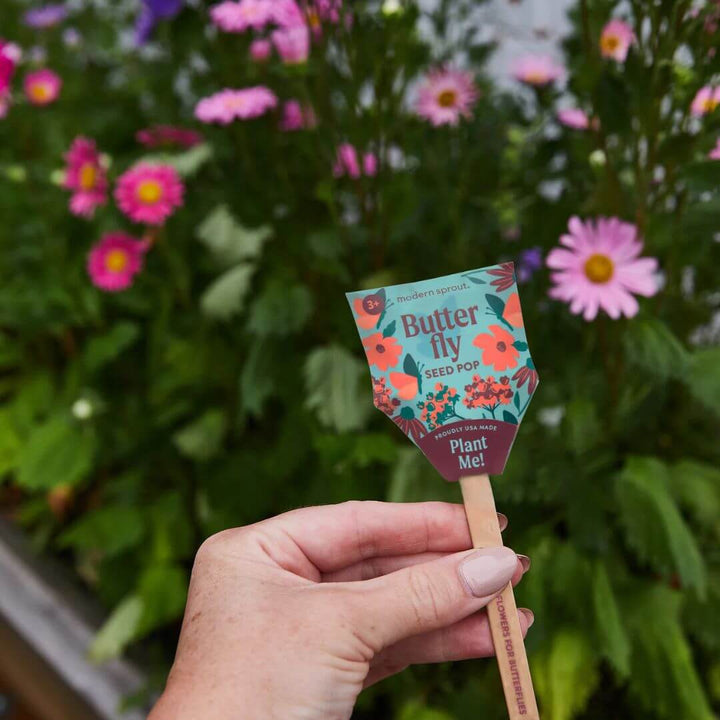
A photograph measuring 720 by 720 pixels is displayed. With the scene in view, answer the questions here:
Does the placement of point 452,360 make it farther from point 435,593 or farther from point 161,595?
point 161,595

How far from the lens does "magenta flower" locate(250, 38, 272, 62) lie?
89cm

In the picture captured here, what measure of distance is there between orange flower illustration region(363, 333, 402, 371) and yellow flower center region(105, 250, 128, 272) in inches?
28.4

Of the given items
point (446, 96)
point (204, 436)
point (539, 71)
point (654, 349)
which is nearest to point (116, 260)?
point (204, 436)

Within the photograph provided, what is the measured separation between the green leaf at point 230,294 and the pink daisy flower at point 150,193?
113 millimetres

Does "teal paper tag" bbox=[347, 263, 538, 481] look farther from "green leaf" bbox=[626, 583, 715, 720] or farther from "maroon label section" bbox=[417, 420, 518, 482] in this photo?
"green leaf" bbox=[626, 583, 715, 720]

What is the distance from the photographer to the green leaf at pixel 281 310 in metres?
0.83

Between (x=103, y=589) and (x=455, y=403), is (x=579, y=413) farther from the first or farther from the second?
(x=103, y=589)

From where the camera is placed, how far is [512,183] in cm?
85

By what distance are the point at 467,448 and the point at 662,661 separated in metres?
0.49

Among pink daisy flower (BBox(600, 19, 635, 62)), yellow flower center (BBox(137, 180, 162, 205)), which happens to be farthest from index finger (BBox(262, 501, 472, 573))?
yellow flower center (BBox(137, 180, 162, 205))

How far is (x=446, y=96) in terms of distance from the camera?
0.81 metres

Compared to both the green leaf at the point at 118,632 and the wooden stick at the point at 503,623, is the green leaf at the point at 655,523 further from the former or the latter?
the green leaf at the point at 118,632

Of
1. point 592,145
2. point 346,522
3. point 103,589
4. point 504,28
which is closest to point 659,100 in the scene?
point 592,145

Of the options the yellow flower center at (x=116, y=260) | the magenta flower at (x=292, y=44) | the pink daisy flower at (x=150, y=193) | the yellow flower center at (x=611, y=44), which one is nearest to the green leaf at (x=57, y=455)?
the yellow flower center at (x=116, y=260)
